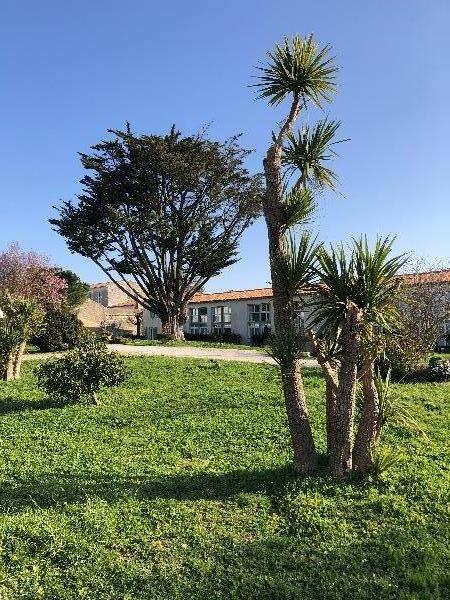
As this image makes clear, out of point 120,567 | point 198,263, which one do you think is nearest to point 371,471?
point 120,567

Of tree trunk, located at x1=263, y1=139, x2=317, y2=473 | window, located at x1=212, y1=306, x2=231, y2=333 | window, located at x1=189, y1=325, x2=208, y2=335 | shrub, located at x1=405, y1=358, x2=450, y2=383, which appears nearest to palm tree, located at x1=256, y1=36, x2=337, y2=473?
tree trunk, located at x1=263, y1=139, x2=317, y2=473


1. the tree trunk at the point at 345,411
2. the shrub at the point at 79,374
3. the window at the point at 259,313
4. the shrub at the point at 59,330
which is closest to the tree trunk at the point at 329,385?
the tree trunk at the point at 345,411

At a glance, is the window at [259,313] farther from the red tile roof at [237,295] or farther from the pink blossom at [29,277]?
the pink blossom at [29,277]

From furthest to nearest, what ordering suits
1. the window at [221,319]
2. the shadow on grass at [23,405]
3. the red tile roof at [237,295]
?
the window at [221,319]
the red tile roof at [237,295]
the shadow on grass at [23,405]

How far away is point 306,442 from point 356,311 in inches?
68.9

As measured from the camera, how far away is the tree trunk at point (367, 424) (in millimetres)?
6688

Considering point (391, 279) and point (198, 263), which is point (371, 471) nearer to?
point (391, 279)

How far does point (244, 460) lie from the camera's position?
761 centimetres

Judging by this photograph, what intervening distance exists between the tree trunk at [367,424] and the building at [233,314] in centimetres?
3349

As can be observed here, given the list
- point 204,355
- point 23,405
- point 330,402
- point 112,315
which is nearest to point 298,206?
point 330,402

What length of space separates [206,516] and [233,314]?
135 ft

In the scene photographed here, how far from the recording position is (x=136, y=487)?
21.8ft

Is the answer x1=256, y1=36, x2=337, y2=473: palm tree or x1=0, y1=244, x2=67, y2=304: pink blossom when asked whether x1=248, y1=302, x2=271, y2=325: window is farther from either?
x1=256, y1=36, x2=337, y2=473: palm tree

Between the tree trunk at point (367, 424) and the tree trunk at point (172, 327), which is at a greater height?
the tree trunk at point (172, 327)
